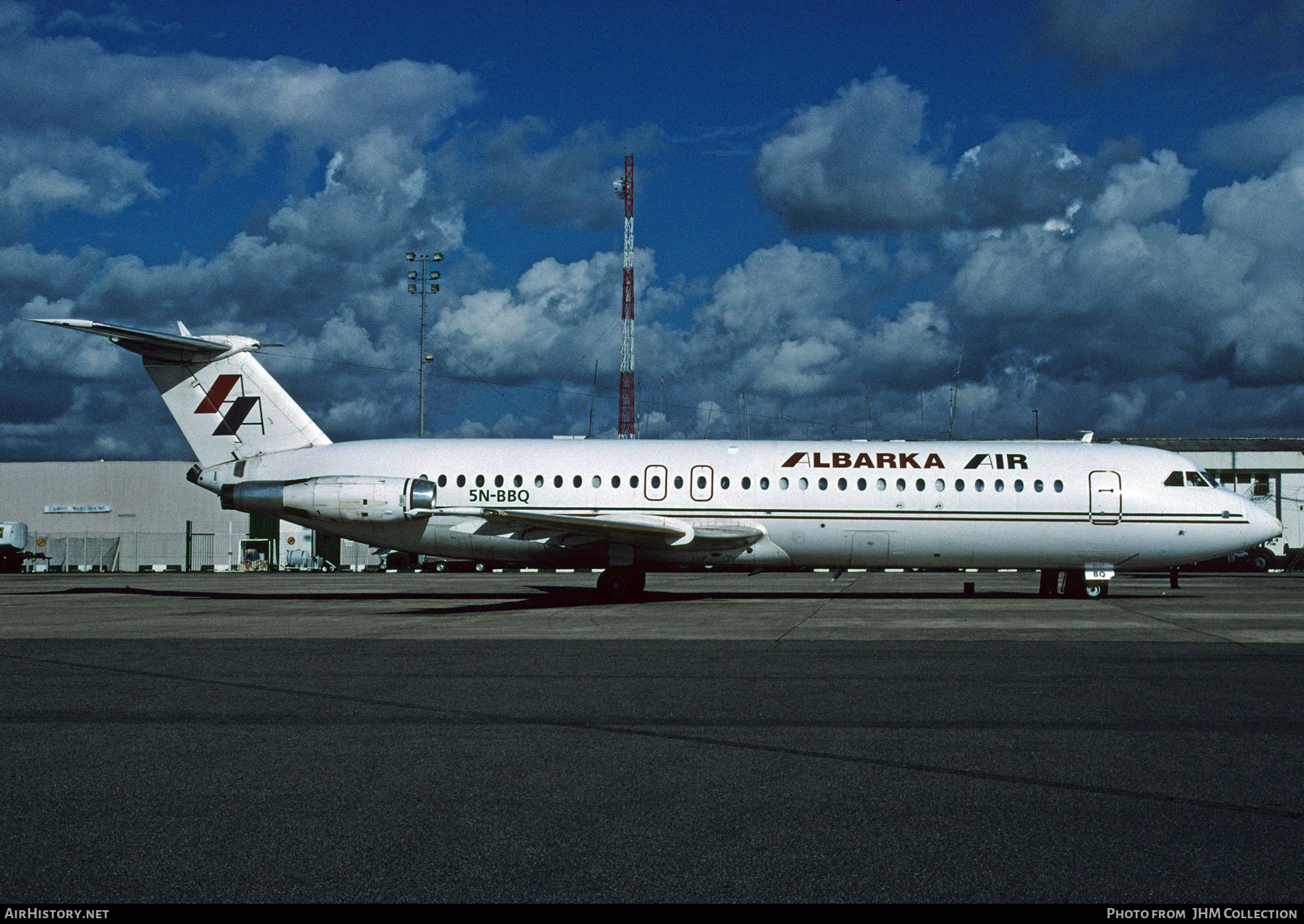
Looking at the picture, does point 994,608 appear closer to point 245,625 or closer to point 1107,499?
point 1107,499

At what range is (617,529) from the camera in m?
23.9

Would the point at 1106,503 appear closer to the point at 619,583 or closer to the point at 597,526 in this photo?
the point at 619,583

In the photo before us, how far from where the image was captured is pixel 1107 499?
82.4 feet

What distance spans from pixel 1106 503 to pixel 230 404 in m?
20.4

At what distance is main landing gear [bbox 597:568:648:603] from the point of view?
25.6 m

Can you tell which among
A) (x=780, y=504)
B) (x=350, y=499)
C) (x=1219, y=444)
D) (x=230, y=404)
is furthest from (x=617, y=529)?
(x=1219, y=444)

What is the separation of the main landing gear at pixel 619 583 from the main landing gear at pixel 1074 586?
9.68 m

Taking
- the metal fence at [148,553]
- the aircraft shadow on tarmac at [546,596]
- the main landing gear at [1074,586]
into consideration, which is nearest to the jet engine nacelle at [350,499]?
the aircraft shadow on tarmac at [546,596]

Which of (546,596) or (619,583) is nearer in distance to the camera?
(619,583)

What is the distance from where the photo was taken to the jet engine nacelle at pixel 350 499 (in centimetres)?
2486

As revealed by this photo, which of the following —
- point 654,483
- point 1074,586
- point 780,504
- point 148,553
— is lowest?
point 148,553

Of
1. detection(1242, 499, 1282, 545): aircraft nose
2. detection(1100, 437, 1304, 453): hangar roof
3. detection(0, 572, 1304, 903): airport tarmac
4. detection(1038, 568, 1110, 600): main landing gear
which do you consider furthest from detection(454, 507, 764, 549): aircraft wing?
detection(1100, 437, 1304, 453): hangar roof

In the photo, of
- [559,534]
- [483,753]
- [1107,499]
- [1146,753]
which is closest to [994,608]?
[1107,499]

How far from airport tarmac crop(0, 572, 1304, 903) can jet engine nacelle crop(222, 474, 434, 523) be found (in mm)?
8122
